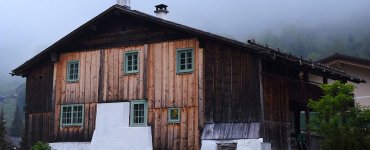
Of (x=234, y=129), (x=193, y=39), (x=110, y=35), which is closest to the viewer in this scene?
(x=234, y=129)

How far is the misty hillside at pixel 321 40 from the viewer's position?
430 ft

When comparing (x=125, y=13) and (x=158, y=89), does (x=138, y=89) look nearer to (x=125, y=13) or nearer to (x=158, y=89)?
(x=158, y=89)

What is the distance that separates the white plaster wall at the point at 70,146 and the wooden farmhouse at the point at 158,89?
2.3 inches

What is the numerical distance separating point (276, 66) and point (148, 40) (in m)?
5.58

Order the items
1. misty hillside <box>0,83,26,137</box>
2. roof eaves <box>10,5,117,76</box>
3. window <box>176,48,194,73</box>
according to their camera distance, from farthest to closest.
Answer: misty hillside <box>0,83,26,137</box> → roof eaves <box>10,5,117,76</box> → window <box>176,48,194,73</box>

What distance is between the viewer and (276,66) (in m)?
22.3

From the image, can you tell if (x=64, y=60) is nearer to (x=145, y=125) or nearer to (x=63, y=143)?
(x=63, y=143)

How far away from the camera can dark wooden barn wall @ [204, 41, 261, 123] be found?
19484 millimetres

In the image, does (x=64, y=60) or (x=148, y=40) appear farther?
(x=64, y=60)

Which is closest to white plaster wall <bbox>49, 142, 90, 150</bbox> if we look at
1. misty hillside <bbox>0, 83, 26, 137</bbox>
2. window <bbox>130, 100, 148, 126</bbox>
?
window <bbox>130, 100, 148, 126</bbox>

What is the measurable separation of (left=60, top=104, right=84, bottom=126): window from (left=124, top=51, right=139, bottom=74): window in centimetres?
294

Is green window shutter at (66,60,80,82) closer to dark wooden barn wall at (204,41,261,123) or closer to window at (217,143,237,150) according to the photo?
dark wooden barn wall at (204,41,261,123)

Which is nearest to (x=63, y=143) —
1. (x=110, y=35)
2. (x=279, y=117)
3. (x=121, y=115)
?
(x=121, y=115)

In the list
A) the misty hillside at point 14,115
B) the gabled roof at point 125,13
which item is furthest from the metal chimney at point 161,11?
the misty hillside at point 14,115
